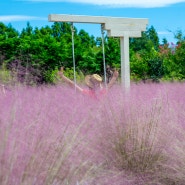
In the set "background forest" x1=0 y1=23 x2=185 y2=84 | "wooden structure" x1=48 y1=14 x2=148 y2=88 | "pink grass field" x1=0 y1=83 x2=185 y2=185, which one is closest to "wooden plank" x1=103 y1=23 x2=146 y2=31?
"wooden structure" x1=48 y1=14 x2=148 y2=88

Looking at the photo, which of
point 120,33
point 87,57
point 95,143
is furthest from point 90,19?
point 87,57

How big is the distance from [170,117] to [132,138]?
0.52 meters

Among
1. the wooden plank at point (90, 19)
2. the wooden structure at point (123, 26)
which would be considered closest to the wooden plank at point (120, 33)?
the wooden structure at point (123, 26)

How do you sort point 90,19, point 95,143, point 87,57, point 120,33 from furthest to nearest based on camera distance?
1. point 87,57
2. point 120,33
3. point 90,19
4. point 95,143

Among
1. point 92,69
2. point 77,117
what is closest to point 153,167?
point 77,117

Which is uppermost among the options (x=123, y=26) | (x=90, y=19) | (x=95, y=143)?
(x=90, y=19)

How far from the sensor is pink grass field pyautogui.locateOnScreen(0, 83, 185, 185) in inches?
105

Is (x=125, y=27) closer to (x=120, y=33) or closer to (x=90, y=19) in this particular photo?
(x=120, y=33)

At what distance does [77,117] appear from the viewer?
13.5ft

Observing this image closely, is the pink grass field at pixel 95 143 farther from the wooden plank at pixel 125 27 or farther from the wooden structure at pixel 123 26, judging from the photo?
the wooden plank at pixel 125 27

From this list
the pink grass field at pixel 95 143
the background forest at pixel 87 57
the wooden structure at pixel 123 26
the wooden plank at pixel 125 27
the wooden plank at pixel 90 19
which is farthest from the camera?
the background forest at pixel 87 57

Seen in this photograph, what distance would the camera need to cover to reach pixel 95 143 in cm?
392

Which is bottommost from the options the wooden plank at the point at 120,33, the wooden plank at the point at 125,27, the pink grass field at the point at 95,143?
the pink grass field at the point at 95,143

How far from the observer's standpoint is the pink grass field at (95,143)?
2662 mm
